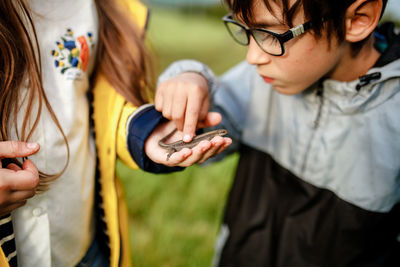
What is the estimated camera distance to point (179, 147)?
1.59m

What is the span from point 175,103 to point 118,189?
25.1 inches

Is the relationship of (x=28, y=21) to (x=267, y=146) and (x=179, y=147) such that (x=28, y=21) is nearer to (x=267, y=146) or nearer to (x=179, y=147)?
(x=179, y=147)

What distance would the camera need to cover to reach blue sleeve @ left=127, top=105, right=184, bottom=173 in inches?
66.7

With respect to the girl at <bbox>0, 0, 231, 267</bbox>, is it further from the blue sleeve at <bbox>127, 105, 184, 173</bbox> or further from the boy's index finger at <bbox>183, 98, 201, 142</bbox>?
the boy's index finger at <bbox>183, 98, 201, 142</bbox>

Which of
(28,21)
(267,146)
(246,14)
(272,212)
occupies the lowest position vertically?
(272,212)

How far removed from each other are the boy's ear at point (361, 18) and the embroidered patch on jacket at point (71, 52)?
4.50ft

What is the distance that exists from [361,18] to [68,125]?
1.60m

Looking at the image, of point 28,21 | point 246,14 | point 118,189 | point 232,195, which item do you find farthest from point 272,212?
point 28,21

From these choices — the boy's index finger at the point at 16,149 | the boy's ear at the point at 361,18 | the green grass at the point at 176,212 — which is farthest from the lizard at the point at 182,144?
the green grass at the point at 176,212

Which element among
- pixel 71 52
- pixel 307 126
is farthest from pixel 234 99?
pixel 71 52

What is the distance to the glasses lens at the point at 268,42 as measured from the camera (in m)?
1.72

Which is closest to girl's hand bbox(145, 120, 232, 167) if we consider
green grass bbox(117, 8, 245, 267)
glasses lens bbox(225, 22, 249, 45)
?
glasses lens bbox(225, 22, 249, 45)

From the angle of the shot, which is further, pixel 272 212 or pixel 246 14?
pixel 272 212

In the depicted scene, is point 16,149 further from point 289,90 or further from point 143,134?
point 289,90
